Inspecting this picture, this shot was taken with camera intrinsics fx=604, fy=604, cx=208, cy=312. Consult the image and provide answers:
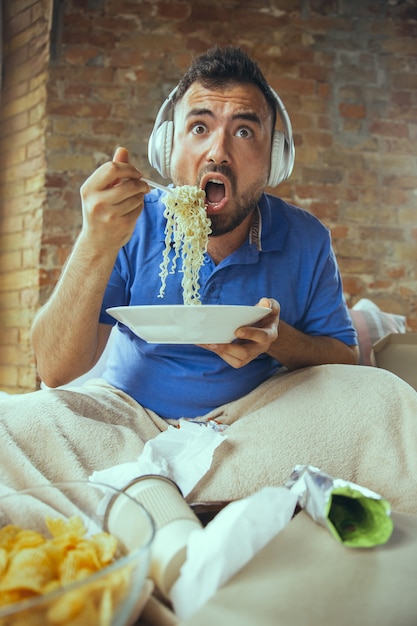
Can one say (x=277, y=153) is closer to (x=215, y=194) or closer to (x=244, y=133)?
(x=244, y=133)

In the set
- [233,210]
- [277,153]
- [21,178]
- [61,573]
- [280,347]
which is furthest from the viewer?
[21,178]

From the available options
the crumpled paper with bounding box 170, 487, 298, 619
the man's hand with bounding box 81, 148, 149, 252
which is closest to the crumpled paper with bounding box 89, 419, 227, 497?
the crumpled paper with bounding box 170, 487, 298, 619

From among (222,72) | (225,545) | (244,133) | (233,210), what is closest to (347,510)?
(225,545)

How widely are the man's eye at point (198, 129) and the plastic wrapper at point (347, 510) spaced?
0.98 metres

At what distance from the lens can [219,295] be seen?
1.49 meters

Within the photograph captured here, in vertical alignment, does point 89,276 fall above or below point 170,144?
below

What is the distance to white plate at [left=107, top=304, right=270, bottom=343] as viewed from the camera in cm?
102

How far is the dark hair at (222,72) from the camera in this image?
156cm

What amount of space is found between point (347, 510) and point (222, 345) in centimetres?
44

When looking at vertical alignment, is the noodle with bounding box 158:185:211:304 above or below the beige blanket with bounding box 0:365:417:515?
above

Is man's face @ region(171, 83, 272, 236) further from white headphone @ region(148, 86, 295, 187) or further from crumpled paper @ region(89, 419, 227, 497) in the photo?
crumpled paper @ region(89, 419, 227, 497)

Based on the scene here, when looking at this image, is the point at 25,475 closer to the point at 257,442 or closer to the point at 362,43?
the point at 257,442

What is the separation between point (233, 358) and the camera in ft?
3.93

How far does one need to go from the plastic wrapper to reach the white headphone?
994 mm
